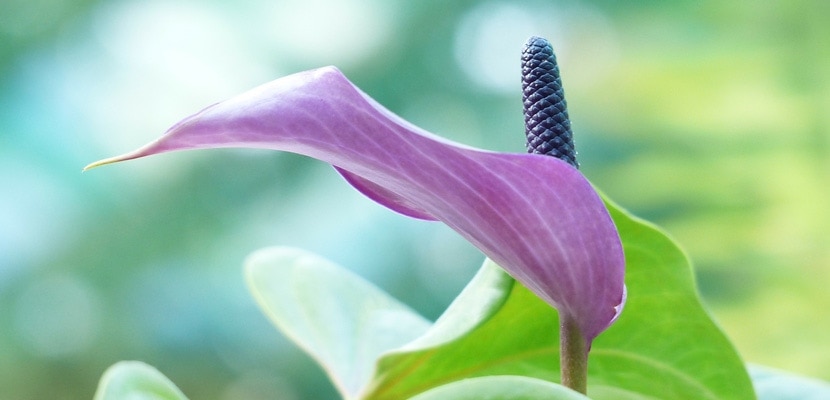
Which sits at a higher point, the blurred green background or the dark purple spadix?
the dark purple spadix

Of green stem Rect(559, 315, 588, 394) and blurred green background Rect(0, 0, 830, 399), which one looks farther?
blurred green background Rect(0, 0, 830, 399)

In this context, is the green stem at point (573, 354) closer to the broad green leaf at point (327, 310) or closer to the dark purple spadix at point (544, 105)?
the dark purple spadix at point (544, 105)

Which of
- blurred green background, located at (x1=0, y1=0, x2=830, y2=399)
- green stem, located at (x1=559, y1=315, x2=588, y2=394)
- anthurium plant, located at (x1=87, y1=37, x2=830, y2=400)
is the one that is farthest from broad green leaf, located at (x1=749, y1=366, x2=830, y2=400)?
blurred green background, located at (x1=0, y1=0, x2=830, y2=399)

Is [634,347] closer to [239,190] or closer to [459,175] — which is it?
[459,175]

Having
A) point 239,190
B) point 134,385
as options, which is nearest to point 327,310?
point 134,385

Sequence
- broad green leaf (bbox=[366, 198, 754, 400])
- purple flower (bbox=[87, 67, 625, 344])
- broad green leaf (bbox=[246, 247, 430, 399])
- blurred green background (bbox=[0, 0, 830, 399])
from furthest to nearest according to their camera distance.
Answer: blurred green background (bbox=[0, 0, 830, 399]) → broad green leaf (bbox=[246, 247, 430, 399]) → broad green leaf (bbox=[366, 198, 754, 400]) → purple flower (bbox=[87, 67, 625, 344])

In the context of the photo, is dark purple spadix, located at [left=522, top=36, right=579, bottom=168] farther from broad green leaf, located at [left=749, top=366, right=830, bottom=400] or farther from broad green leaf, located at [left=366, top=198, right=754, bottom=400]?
broad green leaf, located at [left=749, top=366, right=830, bottom=400]

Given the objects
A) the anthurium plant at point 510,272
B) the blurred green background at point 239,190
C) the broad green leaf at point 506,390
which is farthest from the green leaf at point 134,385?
the blurred green background at point 239,190
